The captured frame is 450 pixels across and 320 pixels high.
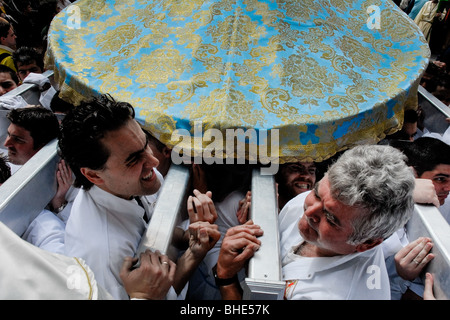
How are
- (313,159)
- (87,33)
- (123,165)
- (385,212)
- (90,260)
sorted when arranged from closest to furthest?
(385,212) → (90,260) → (123,165) → (313,159) → (87,33)

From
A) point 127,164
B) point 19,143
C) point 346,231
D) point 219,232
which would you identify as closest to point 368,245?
point 346,231

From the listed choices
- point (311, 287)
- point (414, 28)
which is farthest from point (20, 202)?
point (414, 28)

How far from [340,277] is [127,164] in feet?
2.91

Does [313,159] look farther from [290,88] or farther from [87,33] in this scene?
[87,33]

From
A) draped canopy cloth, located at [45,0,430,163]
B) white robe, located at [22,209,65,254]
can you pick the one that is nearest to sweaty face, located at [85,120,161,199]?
draped canopy cloth, located at [45,0,430,163]

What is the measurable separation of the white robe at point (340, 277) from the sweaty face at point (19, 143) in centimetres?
160

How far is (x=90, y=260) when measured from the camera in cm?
107

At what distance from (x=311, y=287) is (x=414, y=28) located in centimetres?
186

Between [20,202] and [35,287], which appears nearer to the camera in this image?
[35,287]

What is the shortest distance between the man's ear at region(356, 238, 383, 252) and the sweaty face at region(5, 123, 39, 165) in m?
1.80

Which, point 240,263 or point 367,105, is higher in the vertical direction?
point 367,105

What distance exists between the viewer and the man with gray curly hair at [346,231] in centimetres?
Result: 96

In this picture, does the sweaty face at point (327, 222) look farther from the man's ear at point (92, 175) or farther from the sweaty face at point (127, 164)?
the man's ear at point (92, 175)

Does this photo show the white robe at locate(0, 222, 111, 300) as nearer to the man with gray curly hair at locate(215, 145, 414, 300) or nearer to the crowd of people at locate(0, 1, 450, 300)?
the crowd of people at locate(0, 1, 450, 300)
